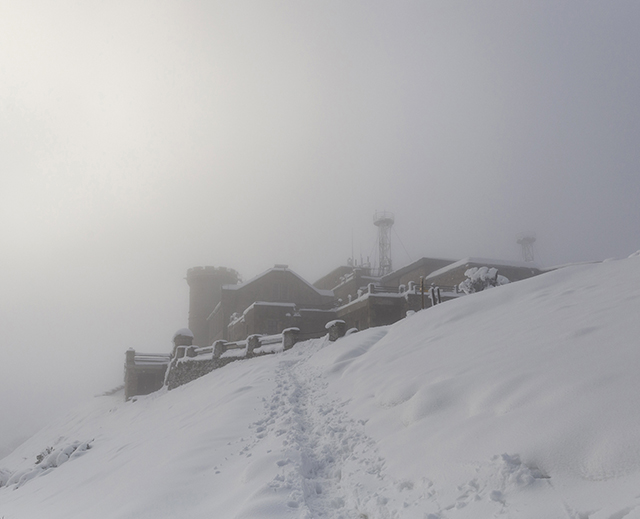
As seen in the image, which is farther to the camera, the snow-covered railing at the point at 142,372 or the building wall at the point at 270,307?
the snow-covered railing at the point at 142,372

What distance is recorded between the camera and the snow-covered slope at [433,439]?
3.88 m

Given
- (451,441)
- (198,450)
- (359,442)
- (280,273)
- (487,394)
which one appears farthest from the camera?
(280,273)

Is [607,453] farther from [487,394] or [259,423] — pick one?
[259,423]

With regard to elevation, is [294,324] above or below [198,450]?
below

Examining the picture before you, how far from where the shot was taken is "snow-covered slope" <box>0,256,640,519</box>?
3875 mm

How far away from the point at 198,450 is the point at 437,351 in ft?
16.0

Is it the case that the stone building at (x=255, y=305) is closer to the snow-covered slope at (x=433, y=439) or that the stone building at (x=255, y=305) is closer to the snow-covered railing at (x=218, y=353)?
the snow-covered railing at (x=218, y=353)

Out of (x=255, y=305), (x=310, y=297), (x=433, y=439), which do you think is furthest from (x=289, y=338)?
(x=310, y=297)

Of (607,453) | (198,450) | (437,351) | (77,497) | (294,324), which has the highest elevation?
(607,453)

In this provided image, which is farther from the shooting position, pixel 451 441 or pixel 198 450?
pixel 198 450

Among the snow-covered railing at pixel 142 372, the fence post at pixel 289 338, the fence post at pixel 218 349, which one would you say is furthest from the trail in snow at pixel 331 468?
the snow-covered railing at pixel 142 372

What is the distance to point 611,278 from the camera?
36.3 ft

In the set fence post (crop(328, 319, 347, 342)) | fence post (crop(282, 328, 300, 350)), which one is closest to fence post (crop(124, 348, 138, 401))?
fence post (crop(282, 328, 300, 350))

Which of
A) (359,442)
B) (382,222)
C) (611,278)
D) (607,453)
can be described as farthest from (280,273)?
(607,453)
